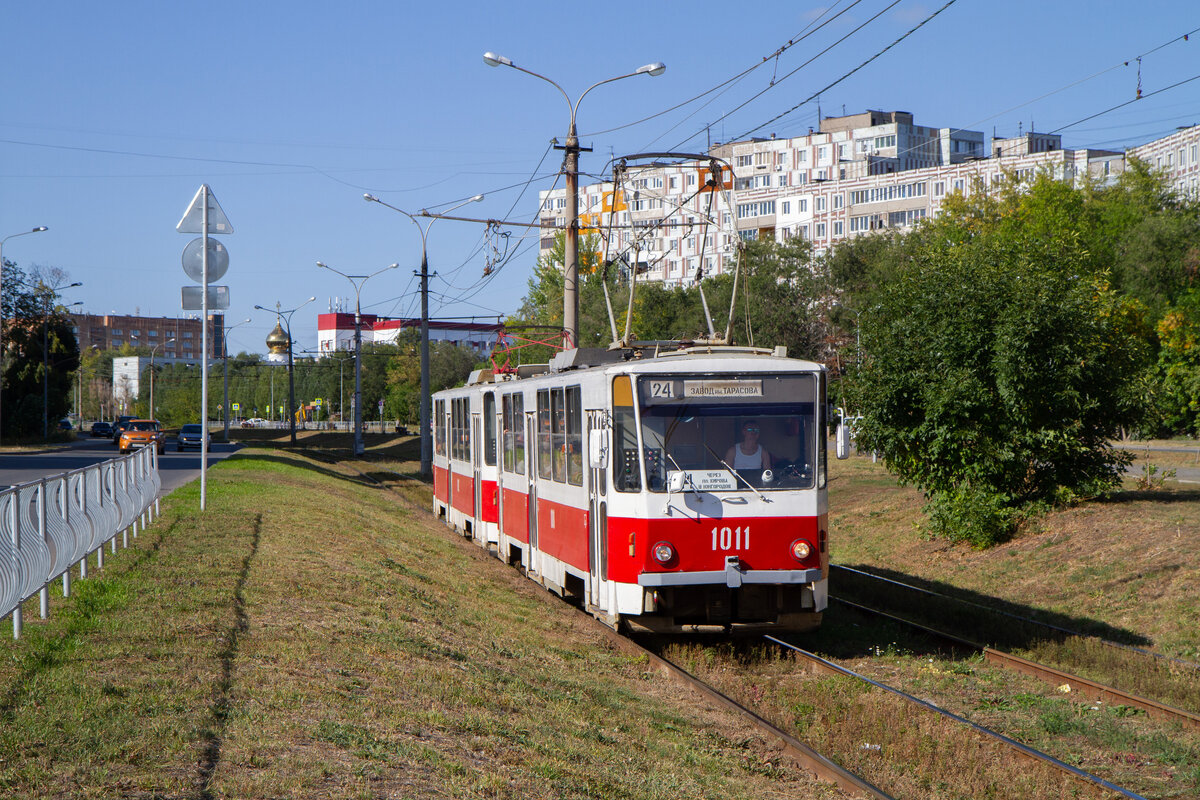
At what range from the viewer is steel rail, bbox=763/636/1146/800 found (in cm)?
736

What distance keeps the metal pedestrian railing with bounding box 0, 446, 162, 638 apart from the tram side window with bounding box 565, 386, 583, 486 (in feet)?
16.8

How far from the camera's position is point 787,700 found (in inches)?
396

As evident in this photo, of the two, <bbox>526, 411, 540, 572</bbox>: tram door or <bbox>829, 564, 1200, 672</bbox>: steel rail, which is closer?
<bbox>829, 564, 1200, 672</bbox>: steel rail

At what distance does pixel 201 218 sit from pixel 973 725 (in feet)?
43.3

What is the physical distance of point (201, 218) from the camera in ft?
56.5

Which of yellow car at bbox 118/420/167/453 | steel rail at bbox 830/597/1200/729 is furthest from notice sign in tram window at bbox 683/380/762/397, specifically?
yellow car at bbox 118/420/167/453

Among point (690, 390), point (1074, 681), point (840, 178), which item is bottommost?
point (1074, 681)

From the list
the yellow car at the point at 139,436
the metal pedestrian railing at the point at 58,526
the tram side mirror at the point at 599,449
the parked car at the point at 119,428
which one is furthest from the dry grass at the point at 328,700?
the parked car at the point at 119,428

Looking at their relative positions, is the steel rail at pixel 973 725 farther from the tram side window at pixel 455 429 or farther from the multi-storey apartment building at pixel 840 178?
the multi-storey apartment building at pixel 840 178

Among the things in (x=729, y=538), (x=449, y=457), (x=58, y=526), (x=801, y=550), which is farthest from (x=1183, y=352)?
(x=58, y=526)

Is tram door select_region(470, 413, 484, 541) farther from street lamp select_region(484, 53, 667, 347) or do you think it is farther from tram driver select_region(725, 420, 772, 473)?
tram driver select_region(725, 420, 772, 473)

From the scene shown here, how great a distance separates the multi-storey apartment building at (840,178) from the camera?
102 meters

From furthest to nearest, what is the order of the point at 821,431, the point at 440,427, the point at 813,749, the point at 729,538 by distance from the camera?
the point at 440,427 → the point at 821,431 → the point at 729,538 → the point at 813,749

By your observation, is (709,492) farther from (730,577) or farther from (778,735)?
(778,735)
